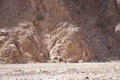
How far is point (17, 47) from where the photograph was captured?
60.0ft

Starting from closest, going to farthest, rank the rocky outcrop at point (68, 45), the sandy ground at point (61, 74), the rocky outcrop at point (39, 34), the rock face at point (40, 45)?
the sandy ground at point (61, 74) → the rock face at point (40, 45) → the rocky outcrop at point (39, 34) → the rocky outcrop at point (68, 45)

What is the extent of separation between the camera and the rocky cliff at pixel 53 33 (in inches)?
725

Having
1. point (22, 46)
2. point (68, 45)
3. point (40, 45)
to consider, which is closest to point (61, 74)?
point (22, 46)

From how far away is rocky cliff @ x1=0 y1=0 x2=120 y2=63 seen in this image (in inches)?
725

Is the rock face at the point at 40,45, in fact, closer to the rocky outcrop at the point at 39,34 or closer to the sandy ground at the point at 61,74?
the rocky outcrop at the point at 39,34

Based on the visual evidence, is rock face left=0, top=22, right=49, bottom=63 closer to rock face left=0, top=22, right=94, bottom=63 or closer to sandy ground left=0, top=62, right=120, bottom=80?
rock face left=0, top=22, right=94, bottom=63

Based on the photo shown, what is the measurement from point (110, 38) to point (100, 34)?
78 centimetres

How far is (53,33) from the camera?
65.6ft

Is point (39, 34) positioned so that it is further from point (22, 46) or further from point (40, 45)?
point (22, 46)

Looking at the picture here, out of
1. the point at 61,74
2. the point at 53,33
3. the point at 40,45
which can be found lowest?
the point at 61,74

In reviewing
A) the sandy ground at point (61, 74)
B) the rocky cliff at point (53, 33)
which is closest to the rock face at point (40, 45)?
the rocky cliff at point (53, 33)

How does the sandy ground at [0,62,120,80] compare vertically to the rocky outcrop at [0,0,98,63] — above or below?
below

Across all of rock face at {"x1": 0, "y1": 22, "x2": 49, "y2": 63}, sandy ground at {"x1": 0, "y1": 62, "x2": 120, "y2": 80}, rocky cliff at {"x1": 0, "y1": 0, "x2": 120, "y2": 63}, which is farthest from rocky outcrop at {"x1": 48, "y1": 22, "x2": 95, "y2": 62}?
sandy ground at {"x1": 0, "y1": 62, "x2": 120, "y2": 80}

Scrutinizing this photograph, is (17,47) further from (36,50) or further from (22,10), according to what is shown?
(22,10)
